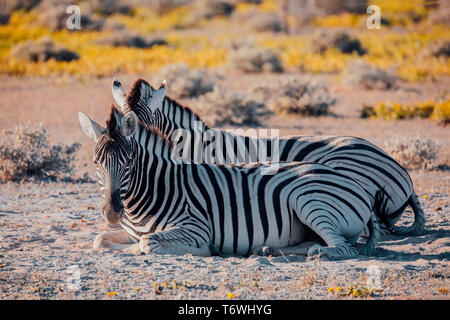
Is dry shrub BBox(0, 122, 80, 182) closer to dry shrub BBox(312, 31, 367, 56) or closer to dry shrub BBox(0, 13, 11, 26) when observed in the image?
dry shrub BBox(312, 31, 367, 56)

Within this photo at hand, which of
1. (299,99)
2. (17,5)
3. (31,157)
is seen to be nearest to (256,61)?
(299,99)

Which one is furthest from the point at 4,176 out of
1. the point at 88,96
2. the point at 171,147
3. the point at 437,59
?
the point at 437,59

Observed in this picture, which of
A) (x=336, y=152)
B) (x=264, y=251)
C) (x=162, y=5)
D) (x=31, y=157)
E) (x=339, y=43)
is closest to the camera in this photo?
(x=264, y=251)

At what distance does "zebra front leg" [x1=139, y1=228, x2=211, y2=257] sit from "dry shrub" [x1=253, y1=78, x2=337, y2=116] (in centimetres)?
1123

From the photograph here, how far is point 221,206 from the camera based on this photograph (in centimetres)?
632

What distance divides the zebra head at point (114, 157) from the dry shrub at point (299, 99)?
11.3 metres

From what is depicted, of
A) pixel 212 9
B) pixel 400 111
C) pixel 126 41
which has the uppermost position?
pixel 212 9

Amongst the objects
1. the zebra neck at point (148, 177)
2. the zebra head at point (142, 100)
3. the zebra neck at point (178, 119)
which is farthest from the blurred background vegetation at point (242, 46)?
the zebra neck at point (148, 177)

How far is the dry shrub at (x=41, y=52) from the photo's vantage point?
1115 inches

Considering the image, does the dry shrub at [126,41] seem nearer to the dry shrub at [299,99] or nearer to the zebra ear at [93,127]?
the dry shrub at [299,99]

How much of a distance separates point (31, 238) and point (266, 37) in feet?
111

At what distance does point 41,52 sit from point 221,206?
24243 millimetres

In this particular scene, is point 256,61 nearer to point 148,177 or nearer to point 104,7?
point 148,177

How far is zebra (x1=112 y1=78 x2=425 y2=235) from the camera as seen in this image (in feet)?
24.2
